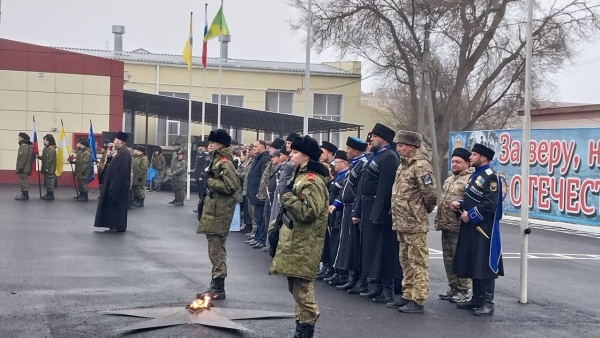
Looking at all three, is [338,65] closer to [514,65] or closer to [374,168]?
[514,65]

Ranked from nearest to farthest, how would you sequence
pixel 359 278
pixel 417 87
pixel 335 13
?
pixel 359 278 → pixel 335 13 → pixel 417 87

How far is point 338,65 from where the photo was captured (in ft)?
200

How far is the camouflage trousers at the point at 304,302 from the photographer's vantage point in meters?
7.39

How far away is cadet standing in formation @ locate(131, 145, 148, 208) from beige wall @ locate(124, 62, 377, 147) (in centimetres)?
2712

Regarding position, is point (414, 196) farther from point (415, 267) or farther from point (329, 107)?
point (329, 107)

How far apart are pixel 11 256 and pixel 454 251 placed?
22.1ft

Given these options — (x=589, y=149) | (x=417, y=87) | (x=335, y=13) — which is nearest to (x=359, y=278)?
(x=589, y=149)

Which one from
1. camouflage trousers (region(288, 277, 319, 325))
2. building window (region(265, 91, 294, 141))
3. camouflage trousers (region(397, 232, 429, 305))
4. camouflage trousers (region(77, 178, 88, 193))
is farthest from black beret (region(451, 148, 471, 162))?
building window (region(265, 91, 294, 141))

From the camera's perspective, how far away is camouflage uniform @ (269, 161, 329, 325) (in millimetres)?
7344

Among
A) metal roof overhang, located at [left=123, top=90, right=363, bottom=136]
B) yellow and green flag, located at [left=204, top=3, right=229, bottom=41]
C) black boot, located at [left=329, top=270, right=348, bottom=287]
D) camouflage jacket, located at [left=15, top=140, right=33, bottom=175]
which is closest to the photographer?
black boot, located at [left=329, top=270, right=348, bottom=287]

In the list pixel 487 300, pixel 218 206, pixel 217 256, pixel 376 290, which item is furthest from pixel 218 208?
pixel 487 300

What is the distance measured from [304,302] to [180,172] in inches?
688

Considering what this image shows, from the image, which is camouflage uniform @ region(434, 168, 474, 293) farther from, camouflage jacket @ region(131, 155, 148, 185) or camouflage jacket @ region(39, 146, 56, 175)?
camouflage jacket @ region(39, 146, 56, 175)

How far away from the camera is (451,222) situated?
990 centimetres
